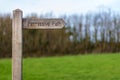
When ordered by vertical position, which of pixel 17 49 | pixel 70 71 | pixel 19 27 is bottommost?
pixel 70 71

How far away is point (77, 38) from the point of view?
33.5 m

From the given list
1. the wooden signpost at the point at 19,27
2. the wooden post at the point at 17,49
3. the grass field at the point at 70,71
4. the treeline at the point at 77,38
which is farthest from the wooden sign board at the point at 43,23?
the treeline at the point at 77,38

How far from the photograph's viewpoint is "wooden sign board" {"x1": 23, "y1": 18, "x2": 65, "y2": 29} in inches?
301

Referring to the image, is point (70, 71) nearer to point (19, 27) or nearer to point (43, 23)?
point (43, 23)

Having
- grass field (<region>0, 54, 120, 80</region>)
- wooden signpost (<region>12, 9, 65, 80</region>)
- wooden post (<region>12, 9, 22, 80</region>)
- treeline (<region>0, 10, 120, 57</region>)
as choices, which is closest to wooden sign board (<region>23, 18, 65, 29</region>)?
wooden signpost (<region>12, 9, 65, 80</region>)

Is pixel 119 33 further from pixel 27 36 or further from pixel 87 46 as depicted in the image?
pixel 27 36

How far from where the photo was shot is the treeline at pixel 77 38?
32.7 m

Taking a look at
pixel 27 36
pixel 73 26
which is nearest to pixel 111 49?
pixel 73 26

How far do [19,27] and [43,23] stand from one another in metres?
0.51

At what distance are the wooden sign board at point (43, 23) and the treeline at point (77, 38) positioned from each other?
24563 millimetres

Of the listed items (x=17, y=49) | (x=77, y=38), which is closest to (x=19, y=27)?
(x=17, y=49)

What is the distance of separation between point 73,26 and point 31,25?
85.1ft

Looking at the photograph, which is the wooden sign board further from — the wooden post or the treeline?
the treeline

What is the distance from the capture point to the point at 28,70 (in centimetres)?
1834
